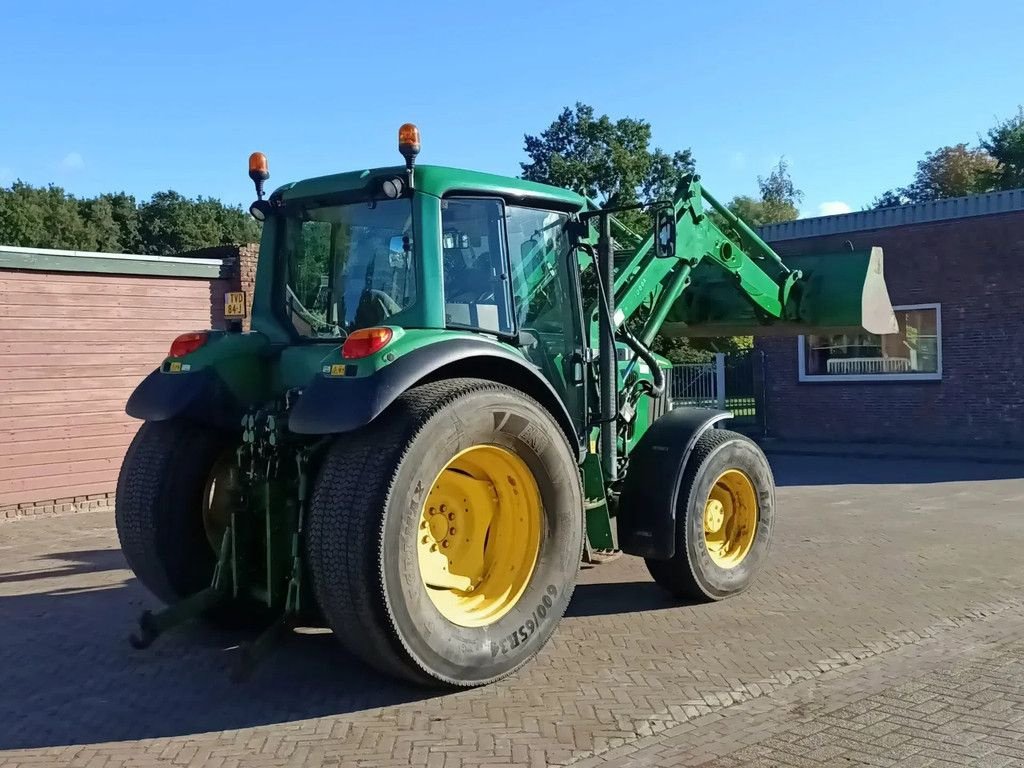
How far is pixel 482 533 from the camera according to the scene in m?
A: 5.62

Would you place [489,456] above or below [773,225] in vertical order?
below

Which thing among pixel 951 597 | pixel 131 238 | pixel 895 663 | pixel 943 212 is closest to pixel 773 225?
pixel 943 212

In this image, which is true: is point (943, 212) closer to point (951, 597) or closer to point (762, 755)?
point (951, 597)

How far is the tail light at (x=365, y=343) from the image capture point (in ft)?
16.4

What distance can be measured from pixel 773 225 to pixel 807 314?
38.5 feet

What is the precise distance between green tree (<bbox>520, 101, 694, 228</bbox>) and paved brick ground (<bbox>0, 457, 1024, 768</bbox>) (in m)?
23.4

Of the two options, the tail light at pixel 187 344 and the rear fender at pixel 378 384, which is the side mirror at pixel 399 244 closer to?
the rear fender at pixel 378 384

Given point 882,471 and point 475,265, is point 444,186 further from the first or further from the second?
point 882,471

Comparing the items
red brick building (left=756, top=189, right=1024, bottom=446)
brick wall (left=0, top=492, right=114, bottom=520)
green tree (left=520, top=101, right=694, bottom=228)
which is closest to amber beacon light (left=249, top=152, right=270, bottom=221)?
brick wall (left=0, top=492, right=114, bottom=520)

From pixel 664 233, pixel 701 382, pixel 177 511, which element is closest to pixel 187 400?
pixel 177 511

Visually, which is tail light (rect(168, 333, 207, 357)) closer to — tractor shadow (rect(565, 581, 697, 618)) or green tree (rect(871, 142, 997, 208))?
tractor shadow (rect(565, 581, 697, 618))

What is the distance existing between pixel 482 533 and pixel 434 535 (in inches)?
12.5

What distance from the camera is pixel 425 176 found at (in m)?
5.56

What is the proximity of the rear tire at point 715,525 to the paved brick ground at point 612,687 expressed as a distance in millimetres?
184
